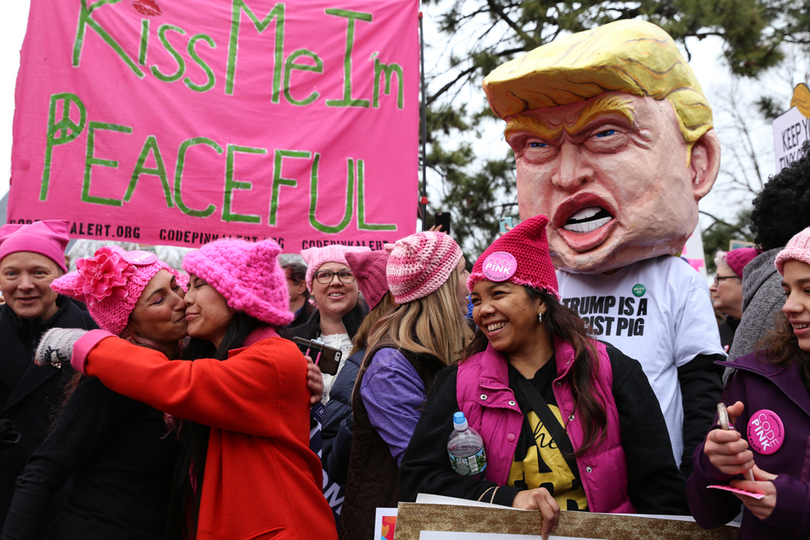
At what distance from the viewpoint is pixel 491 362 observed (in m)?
2.06

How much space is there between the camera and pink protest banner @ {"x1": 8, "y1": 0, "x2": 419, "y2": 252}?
12.9 feet

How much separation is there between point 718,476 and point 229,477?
1.44m

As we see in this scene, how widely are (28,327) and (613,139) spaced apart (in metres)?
2.82

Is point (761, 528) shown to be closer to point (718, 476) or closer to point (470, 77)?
point (718, 476)

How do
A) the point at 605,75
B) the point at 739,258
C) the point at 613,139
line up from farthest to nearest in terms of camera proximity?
the point at 739,258
the point at 613,139
the point at 605,75

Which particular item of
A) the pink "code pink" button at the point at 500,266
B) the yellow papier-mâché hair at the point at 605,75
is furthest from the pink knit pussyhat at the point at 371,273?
the pink "code pink" button at the point at 500,266

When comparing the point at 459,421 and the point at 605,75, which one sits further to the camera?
the point at 605,75

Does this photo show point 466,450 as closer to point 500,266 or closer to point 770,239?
point 500,266

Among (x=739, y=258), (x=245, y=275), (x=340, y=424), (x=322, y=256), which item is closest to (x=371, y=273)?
(x=340, y=424)

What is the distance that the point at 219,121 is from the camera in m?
4.25

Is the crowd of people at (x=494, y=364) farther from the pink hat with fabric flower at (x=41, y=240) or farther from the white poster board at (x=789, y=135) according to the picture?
the white poster board at (x=789, y=135)

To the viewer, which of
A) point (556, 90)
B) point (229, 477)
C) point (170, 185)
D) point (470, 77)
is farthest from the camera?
point (470, 77)

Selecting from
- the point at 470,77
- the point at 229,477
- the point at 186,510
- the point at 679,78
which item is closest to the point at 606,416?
the point at 229,477

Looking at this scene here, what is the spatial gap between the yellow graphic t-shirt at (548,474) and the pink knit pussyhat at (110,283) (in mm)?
1468
